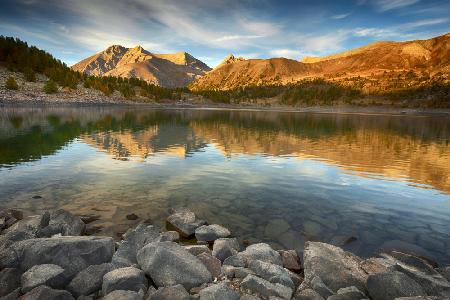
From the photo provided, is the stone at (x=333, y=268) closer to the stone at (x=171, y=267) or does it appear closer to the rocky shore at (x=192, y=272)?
the rocky shore at (x=192, y=272)

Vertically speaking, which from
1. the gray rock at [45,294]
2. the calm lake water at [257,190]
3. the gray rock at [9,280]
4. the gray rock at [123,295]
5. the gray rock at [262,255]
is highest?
the gray rock at [45,294]

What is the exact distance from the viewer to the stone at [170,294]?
8.55m

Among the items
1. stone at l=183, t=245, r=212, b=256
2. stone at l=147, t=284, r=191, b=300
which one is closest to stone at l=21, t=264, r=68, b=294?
stone at l=147, t=284, r=191, b=300

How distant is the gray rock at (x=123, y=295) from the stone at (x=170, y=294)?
1.21ft

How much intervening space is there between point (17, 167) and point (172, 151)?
1607cm

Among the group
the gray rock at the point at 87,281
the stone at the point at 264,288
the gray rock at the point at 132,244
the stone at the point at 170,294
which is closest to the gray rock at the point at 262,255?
the stone at the point at 264,288

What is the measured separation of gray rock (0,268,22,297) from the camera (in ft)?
29.5

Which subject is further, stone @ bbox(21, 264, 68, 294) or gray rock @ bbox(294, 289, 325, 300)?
gray rock @ bbox(294, 289, 325, 300)

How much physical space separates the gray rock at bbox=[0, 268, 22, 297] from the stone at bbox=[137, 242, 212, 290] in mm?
3626

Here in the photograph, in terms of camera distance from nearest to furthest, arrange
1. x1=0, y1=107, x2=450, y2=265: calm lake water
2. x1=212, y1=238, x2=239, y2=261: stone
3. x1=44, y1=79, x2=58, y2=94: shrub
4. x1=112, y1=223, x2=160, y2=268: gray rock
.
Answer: x1=112, y1=223, x2=160, y2=268: gray rock < x1=212, y1=238, x2=239, y2=261: stone < x1=0, y1=107, x2=450, y2=265: calm lake water < x1=44, y1=79, x2=58, y2=94: shrub

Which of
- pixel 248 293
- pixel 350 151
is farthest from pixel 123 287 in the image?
pixel 350 151

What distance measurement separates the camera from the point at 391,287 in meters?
9.06

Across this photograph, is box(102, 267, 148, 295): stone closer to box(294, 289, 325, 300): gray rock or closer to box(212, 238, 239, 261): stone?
box(212, 238, 239, 261): stone

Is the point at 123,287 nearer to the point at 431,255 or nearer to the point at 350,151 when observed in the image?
the point at 431,255
